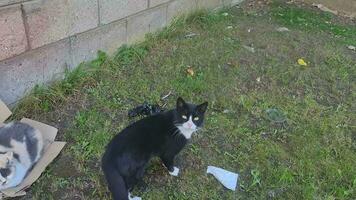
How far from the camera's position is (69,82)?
10.8 feet

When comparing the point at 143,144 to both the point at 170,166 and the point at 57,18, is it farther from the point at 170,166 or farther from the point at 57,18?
the point at 57,18

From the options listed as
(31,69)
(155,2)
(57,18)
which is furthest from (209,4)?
(31,69)

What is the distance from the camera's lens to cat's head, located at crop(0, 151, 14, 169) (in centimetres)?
232

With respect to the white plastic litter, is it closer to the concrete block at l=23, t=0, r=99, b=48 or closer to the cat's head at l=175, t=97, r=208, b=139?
the cat's head at l=175, t=97, r=208, b=139

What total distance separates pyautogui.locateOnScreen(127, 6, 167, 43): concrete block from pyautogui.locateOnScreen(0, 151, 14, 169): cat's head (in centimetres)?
183

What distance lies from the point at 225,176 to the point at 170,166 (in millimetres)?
394

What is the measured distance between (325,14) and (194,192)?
4.11 meters

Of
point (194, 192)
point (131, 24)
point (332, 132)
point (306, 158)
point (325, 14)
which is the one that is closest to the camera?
point (194, 192)

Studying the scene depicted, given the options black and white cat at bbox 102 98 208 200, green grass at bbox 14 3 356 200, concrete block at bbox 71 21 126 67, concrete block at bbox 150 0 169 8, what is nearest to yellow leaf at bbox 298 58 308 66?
green grass at bbox 14 3 356 200

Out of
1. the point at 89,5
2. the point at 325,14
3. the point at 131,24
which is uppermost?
the point at 89,5

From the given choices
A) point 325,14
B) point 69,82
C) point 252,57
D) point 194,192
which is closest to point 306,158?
point 194,192

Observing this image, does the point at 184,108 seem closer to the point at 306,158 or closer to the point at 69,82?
the point at 306,158

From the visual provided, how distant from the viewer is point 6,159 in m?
2.34

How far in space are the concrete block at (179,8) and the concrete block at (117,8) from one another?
0.51 meters
